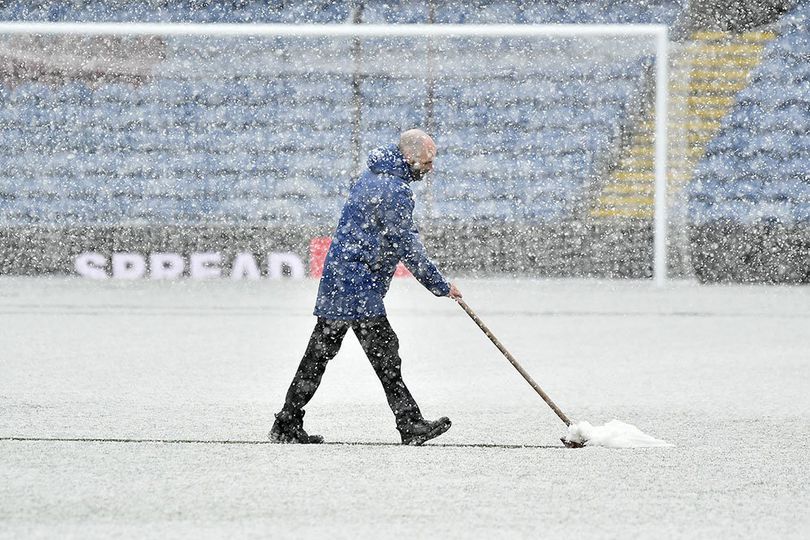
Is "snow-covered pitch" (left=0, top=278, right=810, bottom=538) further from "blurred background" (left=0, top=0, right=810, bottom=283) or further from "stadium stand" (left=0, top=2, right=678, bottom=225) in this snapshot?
"stadium stand" (left=0, top=2, right=678, bottom=225)

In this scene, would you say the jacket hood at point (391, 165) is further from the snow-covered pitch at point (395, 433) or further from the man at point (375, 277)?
the snow-covered pitch at point (395, 433)

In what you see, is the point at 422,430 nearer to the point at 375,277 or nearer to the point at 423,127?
the point at 375,277

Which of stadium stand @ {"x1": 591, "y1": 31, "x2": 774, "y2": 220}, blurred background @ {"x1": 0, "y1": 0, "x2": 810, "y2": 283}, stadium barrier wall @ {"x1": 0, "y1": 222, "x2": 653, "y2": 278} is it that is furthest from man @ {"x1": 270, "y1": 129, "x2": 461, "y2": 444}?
stadium stand @ {"x1": 591, "y1": 31, "x2": 774, "y2": 220}

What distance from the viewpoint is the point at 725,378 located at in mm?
8703

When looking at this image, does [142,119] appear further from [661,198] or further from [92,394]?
[92,394]

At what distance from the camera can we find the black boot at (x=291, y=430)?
6.36m

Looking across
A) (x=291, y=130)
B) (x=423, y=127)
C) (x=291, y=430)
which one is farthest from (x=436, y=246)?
(x=291, y=430)

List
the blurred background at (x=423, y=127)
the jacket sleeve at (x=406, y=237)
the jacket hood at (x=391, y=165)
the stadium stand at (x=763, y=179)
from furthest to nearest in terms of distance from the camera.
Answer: the blurred background at (x=423, y=127) → the stadium stand at (x=763, y=179) → the jacket hood at (x=391, y=165) → the jacket sleeve at (x=406, y=237)

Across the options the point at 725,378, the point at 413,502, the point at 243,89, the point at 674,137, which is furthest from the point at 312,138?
the point at 413,502

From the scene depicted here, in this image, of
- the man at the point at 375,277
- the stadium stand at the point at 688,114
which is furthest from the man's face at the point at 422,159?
the stadium stand at the point at 688,114

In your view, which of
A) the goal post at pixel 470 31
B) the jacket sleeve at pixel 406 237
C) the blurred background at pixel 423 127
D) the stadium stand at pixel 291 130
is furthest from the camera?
the stadium stand at pixel 291 130

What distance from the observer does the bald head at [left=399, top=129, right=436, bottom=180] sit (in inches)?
246

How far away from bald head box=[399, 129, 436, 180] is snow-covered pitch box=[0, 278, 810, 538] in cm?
Result: 108

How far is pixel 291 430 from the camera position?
6.37 m
